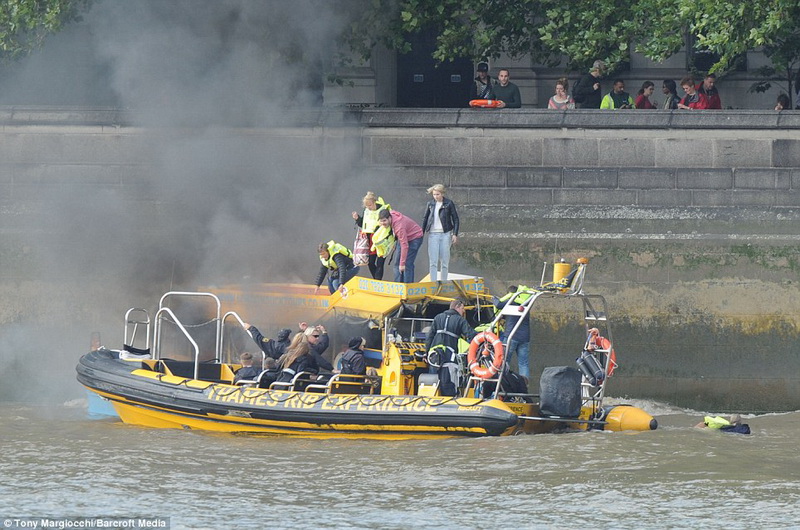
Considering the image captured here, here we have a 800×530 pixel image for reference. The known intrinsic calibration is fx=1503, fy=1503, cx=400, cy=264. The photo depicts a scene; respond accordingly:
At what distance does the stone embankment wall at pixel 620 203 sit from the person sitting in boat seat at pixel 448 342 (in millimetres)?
3529

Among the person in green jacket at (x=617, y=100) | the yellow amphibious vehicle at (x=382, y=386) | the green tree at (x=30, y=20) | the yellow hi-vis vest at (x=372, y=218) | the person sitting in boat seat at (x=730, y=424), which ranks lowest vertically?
the person sitting in boat seat at (x=730, y=424)

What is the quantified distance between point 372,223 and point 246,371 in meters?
2.77

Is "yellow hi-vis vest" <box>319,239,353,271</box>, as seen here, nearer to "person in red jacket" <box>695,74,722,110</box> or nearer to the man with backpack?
the man with backpack

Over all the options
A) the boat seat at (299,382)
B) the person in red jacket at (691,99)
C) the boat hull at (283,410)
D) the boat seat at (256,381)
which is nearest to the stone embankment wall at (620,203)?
the person in red jacket at (691,99)

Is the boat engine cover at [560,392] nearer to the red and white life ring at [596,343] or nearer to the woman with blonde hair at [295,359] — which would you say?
the red and white life ring at [596,343]

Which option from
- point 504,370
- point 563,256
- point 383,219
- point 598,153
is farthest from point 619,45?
point 504,370

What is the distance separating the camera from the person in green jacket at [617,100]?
2047 cm

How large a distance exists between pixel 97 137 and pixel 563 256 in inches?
252

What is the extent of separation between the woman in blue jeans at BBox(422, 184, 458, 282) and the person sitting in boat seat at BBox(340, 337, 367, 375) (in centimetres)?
261

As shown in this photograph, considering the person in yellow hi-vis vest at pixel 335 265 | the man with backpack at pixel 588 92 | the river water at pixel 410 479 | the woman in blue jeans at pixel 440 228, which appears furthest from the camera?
the man with backpack at pixel 588 92

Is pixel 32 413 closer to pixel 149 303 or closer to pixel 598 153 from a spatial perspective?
pixel 149 303

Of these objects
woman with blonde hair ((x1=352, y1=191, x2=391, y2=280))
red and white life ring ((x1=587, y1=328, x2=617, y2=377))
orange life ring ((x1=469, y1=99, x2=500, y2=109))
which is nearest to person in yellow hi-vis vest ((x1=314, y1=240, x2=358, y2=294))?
woman with blonde hair ((x1=352, y1=191, x2=391, y2=280))

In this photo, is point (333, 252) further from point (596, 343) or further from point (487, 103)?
point (487, 103)

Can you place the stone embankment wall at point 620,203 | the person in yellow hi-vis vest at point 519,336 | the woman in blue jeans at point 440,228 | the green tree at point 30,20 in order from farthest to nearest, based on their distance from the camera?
1. the green tree at point 30,20
2. the stone embankment wall at point 620,203
3. the woman in blue jeans at point 440,228
4. the person in yellow hi-vis vest at point 519,336
